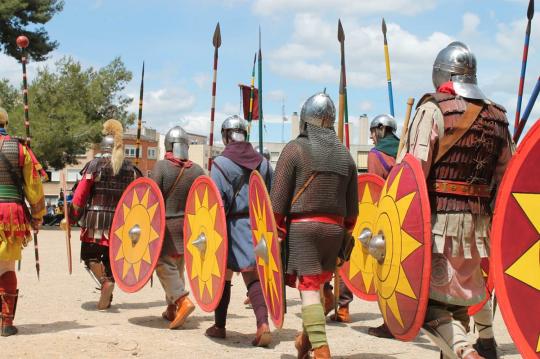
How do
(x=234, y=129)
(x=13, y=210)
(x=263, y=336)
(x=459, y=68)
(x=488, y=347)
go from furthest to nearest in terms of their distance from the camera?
1. (x=234, y=129)
2. (x=13, y=210)
3. (x=263, y=336)
4. (x=488, y=347)
5. (x=459, y=68)

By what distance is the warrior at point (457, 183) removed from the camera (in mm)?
3494

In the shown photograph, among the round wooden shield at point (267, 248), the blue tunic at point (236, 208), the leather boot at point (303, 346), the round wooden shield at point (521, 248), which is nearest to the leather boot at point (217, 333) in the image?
the blue tunic at point (236, 208)

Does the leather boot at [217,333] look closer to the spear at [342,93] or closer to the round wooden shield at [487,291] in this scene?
the spear at [342,93]

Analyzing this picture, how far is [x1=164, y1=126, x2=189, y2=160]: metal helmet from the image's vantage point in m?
5.95

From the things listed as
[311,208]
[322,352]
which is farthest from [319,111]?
[322,352]

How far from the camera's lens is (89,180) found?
21.2 ft

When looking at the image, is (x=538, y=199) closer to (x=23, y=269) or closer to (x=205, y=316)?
(x=205, y=316)

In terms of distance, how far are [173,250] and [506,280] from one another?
11.1ft

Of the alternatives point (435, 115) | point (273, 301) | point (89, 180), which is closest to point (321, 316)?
point (273, 301)

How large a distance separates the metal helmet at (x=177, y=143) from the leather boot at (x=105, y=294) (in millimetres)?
1380

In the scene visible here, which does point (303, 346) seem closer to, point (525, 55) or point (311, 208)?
point (311, 208)

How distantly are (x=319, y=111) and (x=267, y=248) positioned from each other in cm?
86

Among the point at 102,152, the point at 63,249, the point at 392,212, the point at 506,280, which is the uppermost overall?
the point at 102,152

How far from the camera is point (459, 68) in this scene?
3.74 meters
